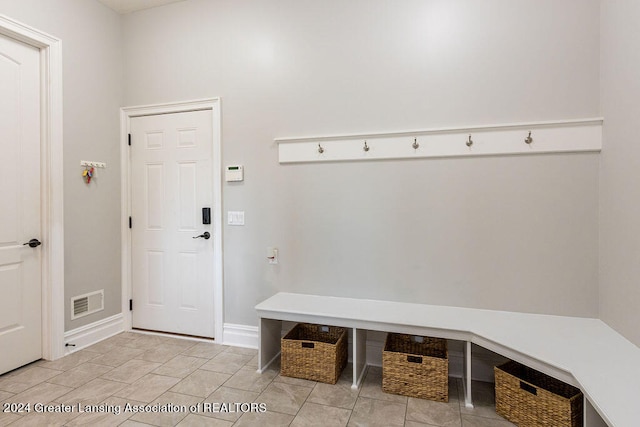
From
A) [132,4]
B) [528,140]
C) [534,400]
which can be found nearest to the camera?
[534,400]

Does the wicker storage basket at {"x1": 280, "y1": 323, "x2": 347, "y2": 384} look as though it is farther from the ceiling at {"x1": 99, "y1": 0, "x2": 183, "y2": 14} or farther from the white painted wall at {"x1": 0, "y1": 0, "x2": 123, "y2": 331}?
the ceiling at {"x1": 99, "y1": 0, "x2": 183, "y2": 14}

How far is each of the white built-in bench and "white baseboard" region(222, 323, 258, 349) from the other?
27 centimetres

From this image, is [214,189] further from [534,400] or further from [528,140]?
[534,400]

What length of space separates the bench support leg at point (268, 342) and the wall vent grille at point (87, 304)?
1684mm

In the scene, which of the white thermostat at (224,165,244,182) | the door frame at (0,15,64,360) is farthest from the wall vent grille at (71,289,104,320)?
the white thermostat at (224,165,244,182)

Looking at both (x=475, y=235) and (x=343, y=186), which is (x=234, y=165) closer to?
(x=343, y=186)

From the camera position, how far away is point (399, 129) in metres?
2.51

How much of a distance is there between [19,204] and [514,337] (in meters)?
3.56

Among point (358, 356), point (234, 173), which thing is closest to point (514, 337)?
point (358, 356)

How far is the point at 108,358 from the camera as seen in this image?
2.69m

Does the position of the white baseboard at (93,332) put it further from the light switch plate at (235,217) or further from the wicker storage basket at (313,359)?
the wicker storage basket at (313,359)

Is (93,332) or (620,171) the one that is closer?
(620,171)

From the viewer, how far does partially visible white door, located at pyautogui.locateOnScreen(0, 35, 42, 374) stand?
241cm

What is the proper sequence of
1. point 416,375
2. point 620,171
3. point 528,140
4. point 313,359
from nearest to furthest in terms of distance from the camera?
point 620,171 → point 416,375 → point 528,140 → point 313,359
